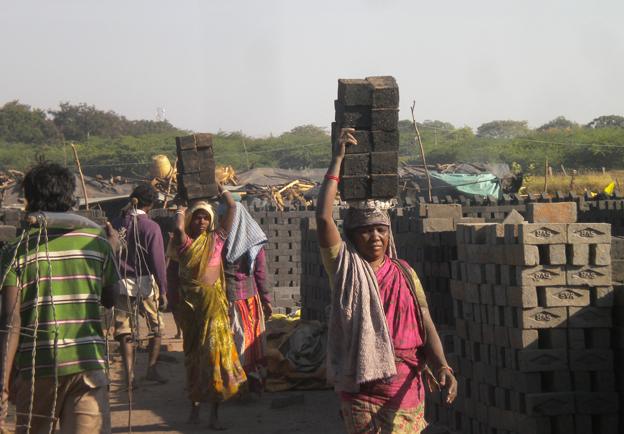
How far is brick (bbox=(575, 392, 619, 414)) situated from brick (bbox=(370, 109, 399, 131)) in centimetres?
220

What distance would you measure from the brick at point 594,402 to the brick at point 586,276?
679 mm

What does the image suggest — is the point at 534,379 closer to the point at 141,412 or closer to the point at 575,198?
the point at 141,412

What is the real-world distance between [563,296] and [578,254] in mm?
275

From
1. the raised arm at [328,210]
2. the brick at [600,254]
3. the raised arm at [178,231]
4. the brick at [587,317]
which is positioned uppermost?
the raised arm at [328,210]

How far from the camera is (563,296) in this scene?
6.72 meters

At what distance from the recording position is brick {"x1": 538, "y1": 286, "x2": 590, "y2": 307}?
671cm

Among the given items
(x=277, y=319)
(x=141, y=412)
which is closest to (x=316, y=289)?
(x=277, y=319)

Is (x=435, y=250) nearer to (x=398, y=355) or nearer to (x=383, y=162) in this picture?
(x=383, y=162)

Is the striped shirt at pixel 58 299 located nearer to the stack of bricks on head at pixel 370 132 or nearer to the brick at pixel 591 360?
the stack of bricks on head at pixel 370 132

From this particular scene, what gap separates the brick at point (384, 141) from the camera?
219 inches

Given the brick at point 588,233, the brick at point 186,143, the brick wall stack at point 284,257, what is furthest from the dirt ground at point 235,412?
the brick wall stack at point 284,257

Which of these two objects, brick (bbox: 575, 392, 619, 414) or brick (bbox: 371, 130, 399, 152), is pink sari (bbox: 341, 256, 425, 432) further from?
brick (bbox: 575, 392, 619, 414)

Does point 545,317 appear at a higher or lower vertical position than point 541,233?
lower

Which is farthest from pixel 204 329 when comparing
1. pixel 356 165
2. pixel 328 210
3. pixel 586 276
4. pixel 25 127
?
pixel 25 127
